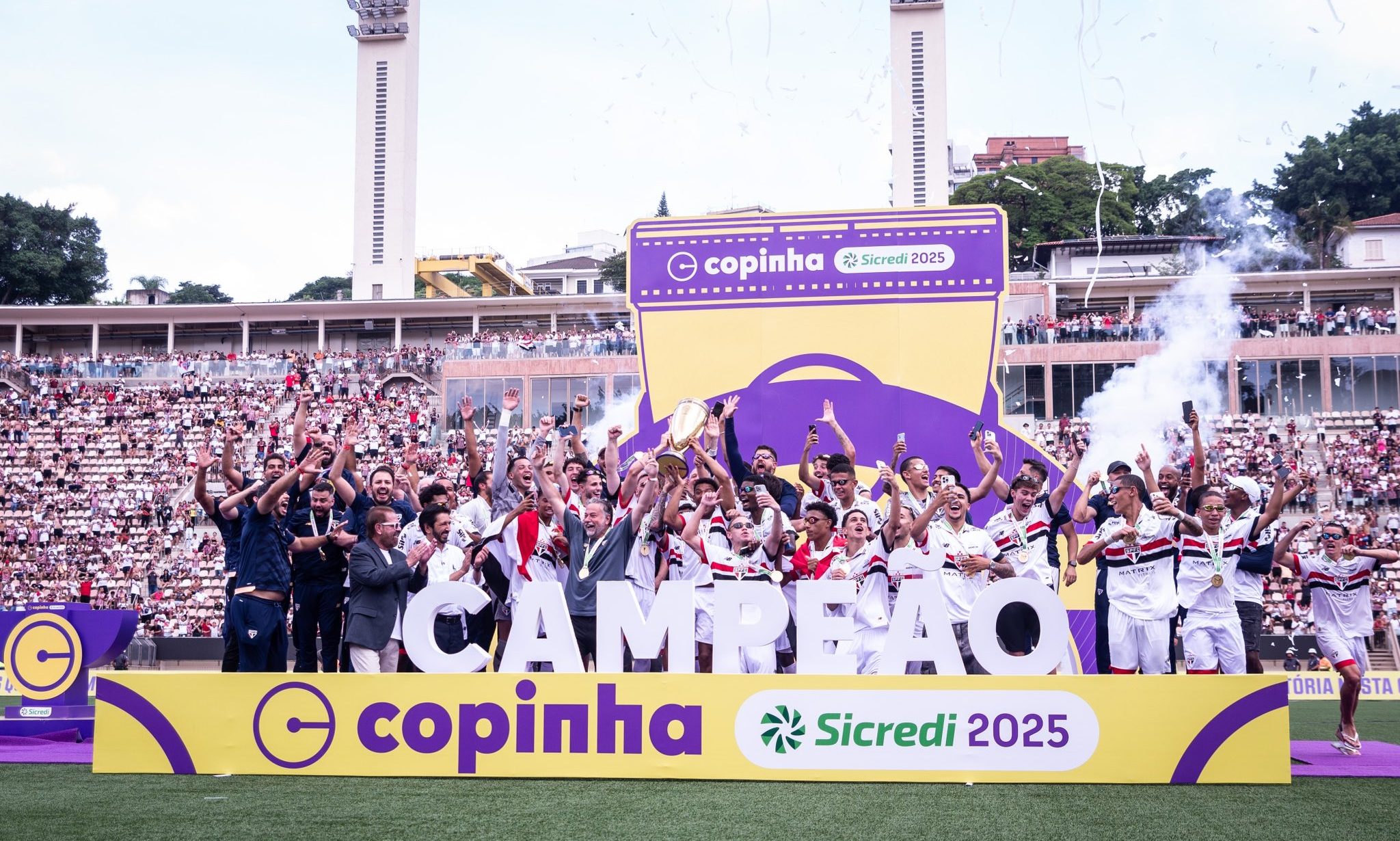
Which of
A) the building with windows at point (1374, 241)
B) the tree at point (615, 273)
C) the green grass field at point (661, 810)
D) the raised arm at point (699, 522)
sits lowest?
the green grass field at point (661, 810)

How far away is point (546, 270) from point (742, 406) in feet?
212

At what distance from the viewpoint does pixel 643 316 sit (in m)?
14.4

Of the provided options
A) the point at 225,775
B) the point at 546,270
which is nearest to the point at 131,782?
the point at 225,775

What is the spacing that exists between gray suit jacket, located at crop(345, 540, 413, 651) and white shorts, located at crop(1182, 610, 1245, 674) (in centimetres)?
559

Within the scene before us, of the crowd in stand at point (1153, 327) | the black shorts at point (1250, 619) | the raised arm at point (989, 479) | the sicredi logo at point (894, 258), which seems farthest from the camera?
the crowd in stand at point (1153, 327)

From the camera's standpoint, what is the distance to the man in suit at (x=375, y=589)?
872cm

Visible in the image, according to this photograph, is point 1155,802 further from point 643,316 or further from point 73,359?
point 73,359

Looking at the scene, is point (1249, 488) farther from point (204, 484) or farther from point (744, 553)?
point (204, 484)

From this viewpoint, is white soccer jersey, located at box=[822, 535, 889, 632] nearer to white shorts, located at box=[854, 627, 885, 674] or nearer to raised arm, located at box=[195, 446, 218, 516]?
white shorts, located at box=[854, 627, 885, 674]

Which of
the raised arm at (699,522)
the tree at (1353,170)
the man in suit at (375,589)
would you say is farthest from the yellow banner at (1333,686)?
the tree at (1353,170)

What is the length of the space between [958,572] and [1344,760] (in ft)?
9.97

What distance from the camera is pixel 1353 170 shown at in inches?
2179

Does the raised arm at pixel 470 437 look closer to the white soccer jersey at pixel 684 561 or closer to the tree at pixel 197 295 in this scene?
the white soccer jersey at pixel 684 561

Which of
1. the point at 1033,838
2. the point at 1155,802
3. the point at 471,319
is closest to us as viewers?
the point at 1033,838
